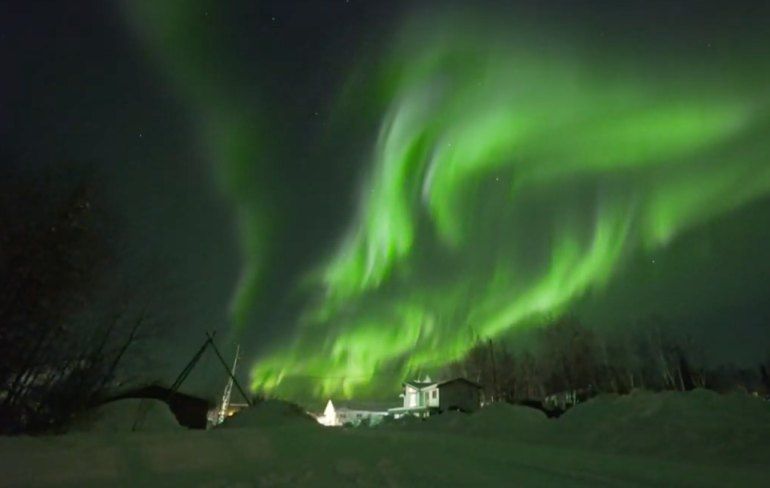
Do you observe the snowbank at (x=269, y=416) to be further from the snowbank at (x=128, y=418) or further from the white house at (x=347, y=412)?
the white house at (x=347, y=412)

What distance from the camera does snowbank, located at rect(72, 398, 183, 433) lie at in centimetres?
2086

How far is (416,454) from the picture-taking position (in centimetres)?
1121

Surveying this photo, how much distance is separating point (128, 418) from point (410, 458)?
59.1ft

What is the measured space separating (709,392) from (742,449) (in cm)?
757

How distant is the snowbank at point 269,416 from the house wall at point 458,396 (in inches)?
1753

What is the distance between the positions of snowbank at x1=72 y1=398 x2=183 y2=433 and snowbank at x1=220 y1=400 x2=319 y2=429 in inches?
162

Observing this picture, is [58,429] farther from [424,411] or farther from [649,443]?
[424,411]

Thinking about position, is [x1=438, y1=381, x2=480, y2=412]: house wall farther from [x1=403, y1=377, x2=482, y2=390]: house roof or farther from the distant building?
[x1=403, y1=377, x2=482, y2=390]: house roof

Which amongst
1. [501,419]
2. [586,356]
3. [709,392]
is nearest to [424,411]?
[586,356]

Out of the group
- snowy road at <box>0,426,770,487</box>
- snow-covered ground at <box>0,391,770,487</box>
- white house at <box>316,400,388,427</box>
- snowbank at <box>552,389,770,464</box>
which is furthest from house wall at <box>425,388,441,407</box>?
snowy road at <box>0,426,770,487</box>

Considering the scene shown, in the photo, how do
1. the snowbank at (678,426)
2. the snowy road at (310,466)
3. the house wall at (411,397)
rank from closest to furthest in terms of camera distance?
the snowy road at (310,466)
the snowbank at (678,426)
the house wall at (411,397)

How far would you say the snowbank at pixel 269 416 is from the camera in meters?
26.8

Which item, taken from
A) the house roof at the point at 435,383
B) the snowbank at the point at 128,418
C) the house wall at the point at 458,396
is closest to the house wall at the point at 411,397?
the house roof at the point at 435,383

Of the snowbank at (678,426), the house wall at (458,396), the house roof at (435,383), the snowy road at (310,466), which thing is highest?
the house roof at (435,383)
